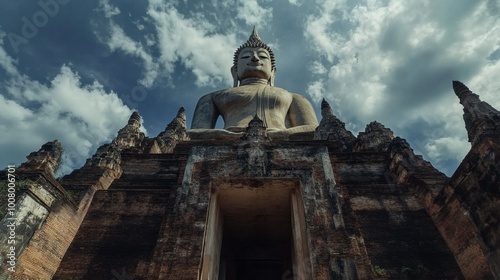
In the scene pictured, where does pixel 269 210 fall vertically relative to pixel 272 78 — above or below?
below

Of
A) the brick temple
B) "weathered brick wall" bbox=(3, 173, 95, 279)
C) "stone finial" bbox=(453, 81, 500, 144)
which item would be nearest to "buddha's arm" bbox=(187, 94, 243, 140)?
the brick temple

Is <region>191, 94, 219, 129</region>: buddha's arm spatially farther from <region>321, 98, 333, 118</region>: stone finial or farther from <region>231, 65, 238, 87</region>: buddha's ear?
<region>321, 98, 333, 118</region>: stone finial

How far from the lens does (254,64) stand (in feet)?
83.6

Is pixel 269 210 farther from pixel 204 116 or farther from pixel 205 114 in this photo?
pixel 205 114

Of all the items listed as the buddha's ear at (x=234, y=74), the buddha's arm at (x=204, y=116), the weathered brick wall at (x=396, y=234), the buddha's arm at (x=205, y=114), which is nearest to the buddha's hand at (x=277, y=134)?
the buddha's arm at (x=204, y=116)

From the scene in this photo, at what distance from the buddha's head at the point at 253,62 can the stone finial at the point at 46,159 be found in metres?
18.0

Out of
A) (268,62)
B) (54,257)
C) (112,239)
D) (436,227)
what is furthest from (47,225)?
(268,62)

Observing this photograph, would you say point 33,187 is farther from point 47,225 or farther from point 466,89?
point 466,89

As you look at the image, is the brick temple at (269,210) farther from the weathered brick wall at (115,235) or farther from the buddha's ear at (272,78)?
the buddha's ear at (272,78)

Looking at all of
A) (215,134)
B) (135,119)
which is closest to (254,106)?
(215,134)

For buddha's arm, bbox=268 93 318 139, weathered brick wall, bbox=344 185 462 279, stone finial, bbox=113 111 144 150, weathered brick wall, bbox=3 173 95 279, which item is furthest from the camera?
buddha's arm, bbox=268 93 318 139

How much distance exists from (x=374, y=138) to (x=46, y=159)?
486 inches

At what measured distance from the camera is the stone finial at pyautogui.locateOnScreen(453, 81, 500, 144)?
805 centimetres

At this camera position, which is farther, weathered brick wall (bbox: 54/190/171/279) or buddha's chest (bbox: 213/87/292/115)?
buddha's chest (bbox: 213/87/292/115)
